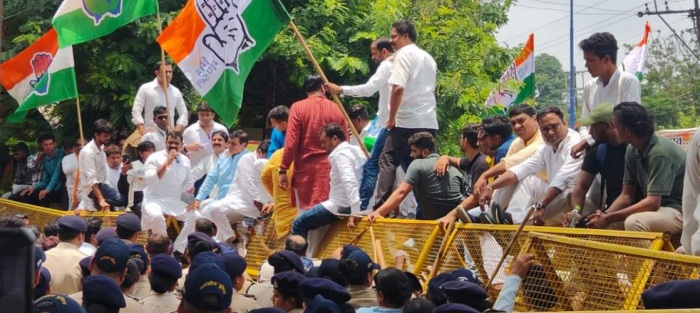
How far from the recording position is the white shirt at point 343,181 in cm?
1053

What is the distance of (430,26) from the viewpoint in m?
23.4

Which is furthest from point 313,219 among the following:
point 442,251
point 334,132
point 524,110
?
point 524,110

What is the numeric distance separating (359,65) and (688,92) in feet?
156

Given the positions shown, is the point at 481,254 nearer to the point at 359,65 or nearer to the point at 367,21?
the point at 359,65

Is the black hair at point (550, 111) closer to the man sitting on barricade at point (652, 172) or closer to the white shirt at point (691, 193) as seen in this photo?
the man sitting on barricade at point (652, 172)

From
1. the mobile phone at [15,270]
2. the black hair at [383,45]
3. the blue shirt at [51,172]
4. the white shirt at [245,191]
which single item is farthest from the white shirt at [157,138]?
the mobile phone at [15,270]

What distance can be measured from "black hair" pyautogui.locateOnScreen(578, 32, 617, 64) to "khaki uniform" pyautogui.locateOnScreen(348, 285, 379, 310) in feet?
9.42

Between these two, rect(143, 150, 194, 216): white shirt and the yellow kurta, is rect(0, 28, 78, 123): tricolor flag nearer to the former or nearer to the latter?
rect(143, 150, 194, 216): white shirt

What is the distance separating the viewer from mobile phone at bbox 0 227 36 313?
266 centimetres

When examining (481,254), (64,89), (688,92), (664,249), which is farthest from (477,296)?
(688,92)

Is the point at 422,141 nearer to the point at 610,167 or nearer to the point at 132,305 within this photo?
the point at 610,167

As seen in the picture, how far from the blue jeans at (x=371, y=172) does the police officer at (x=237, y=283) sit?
3475 mm

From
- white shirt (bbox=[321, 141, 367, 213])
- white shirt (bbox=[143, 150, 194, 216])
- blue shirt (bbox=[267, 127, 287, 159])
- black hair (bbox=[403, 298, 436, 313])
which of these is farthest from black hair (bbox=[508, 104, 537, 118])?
white shirt (bbox=[143, 150, 194, 216])

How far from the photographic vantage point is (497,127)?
10.1 m
